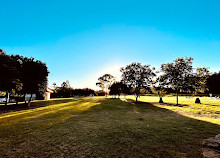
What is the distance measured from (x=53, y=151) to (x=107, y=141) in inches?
86.5

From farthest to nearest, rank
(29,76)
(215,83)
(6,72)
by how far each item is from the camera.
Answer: (215,83) → (29,76) → (6,72)

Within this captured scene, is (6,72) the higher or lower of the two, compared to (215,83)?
lower

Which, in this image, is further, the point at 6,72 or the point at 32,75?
the point at 32,75

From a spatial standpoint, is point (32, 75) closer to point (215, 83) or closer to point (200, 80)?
point (200, 80)

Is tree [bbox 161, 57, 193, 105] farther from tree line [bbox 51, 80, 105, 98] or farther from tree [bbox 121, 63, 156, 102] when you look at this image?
tree line [bbox 51, 80, 105, 98]

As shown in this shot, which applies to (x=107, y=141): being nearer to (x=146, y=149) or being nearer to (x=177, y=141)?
(x=146, y=149)

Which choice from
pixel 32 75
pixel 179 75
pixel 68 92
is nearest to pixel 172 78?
pixel 179 75

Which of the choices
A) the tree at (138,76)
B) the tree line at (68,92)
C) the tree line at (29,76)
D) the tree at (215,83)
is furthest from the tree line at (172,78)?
the tree at (215,83)

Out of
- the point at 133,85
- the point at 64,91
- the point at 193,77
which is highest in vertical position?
the point at 193,77

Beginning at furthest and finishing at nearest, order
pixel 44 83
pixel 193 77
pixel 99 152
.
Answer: pixel 193 77 → pixel 44 83 → pixel 99 152

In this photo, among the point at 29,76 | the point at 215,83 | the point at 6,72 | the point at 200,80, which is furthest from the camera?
the point at 215,83

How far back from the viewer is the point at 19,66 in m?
18.4

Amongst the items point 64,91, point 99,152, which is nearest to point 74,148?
point 99,152

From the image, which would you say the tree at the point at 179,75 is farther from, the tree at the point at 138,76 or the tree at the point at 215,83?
the tree at the point at 215,83
